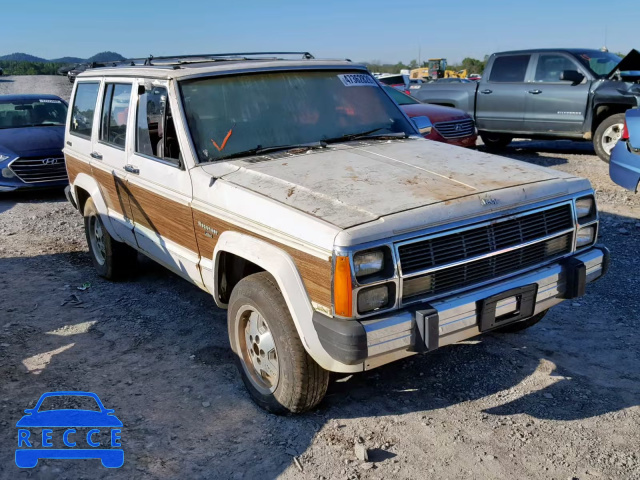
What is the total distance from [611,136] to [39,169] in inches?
368

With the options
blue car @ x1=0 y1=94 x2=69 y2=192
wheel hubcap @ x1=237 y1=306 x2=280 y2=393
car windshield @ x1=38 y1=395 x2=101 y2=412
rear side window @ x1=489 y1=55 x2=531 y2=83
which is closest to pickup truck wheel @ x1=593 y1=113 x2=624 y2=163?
rear side window @ x1=489 y1=55 x2=531 y2=83

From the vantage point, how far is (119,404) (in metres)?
3.86

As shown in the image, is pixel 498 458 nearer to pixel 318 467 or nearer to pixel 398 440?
pixel 398 440

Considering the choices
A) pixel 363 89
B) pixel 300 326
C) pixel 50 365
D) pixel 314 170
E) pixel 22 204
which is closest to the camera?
pixel 300 326

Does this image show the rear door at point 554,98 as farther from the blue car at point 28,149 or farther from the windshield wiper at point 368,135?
the blue car at point 28,149

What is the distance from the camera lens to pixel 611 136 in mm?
10938

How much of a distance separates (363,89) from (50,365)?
2.98 m

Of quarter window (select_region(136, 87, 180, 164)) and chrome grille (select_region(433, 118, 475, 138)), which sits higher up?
quarter window (select_region(136, 87, 180, 164))

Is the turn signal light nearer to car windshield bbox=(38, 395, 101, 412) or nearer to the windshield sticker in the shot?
car windshield bbox=(38, 395, 101, 412)

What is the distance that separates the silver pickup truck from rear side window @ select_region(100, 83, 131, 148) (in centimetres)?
845

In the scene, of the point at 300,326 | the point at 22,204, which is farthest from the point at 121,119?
the point at 22,204

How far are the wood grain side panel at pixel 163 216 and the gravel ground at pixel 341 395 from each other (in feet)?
2.72

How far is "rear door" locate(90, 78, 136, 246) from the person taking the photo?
5.03 metres

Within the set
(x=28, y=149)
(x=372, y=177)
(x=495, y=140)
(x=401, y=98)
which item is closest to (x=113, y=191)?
(x=372, y=177)
